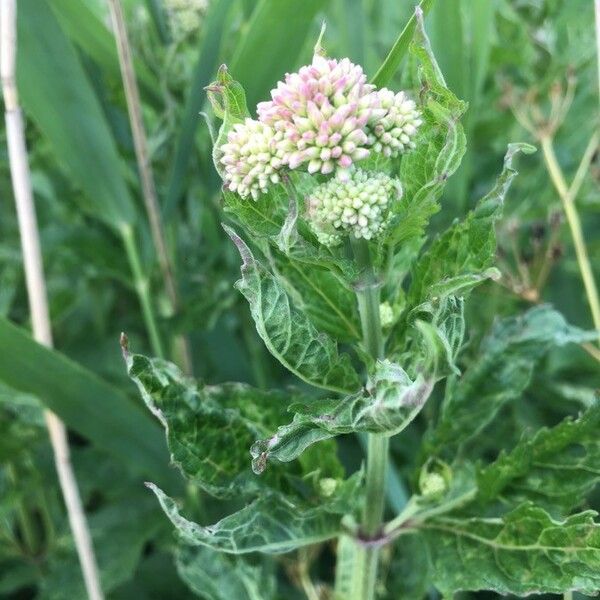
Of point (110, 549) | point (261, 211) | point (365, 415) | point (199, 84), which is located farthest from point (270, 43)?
point (110, 549)

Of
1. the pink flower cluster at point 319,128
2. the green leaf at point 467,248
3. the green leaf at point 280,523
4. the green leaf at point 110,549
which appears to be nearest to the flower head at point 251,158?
the pink flower cluster at point 319,128

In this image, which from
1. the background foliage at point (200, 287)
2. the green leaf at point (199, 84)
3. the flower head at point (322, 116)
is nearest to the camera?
the flower head at point (322, 116)

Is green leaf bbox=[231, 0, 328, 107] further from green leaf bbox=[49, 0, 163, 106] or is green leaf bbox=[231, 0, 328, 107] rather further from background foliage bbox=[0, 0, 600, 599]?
green leaf bbox=[49, 0, 163, 106]

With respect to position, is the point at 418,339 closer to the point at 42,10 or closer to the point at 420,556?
the point at 420,556

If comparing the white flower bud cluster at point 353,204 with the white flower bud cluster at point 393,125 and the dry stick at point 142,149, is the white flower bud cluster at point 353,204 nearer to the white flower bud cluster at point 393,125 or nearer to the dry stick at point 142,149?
the white flower bud cluster at point 393,125

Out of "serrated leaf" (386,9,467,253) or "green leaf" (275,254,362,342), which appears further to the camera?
"green leaf" (275,254,362,342)

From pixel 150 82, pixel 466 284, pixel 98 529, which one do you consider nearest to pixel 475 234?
pixel 466 284

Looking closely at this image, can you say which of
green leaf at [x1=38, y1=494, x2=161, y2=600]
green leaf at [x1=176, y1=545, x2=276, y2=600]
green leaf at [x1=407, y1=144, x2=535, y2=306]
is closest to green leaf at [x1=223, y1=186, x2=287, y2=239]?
green leaf at [x1=407, y1=144, x2=535, y2=306]
